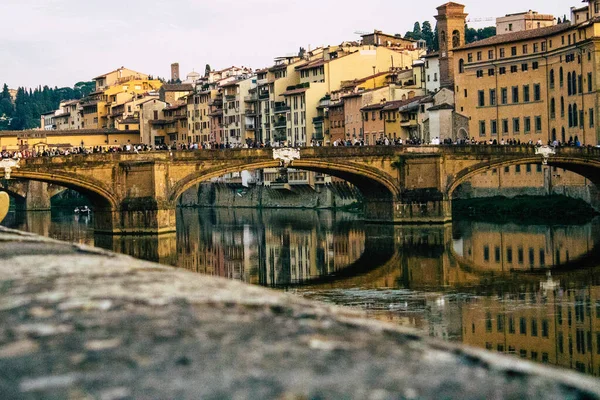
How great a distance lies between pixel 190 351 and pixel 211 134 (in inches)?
5193

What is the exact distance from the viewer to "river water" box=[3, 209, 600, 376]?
27922 millimetres

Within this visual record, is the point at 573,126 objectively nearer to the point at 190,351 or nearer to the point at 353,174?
the point at 353,174

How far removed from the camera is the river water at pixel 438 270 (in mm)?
27922

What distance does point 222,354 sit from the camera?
4918 mm

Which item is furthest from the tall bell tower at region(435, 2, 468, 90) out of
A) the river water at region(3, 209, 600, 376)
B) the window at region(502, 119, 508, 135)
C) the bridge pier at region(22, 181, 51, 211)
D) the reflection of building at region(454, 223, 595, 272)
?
the bridge pier at region(22, 181, 51, 211)

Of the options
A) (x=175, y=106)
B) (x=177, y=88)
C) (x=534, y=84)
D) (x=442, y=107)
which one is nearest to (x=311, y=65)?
(x=442, y=107)

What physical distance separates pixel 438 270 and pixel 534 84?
43.8 metres

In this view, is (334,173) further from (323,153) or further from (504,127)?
(504,127)

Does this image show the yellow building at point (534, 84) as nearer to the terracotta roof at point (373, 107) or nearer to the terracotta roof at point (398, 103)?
the terracotta roof at point (398, 103)

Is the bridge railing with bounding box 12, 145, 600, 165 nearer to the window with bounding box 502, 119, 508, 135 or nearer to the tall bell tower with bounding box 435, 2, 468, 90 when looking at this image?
the window with bounding box 502, 119, 508, 135

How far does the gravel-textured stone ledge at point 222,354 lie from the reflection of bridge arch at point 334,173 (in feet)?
206

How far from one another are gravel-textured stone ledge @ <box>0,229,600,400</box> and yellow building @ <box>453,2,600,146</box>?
2857 inches

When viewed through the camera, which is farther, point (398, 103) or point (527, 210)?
point (398, 103)

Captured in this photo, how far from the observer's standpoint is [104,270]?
7016mm
